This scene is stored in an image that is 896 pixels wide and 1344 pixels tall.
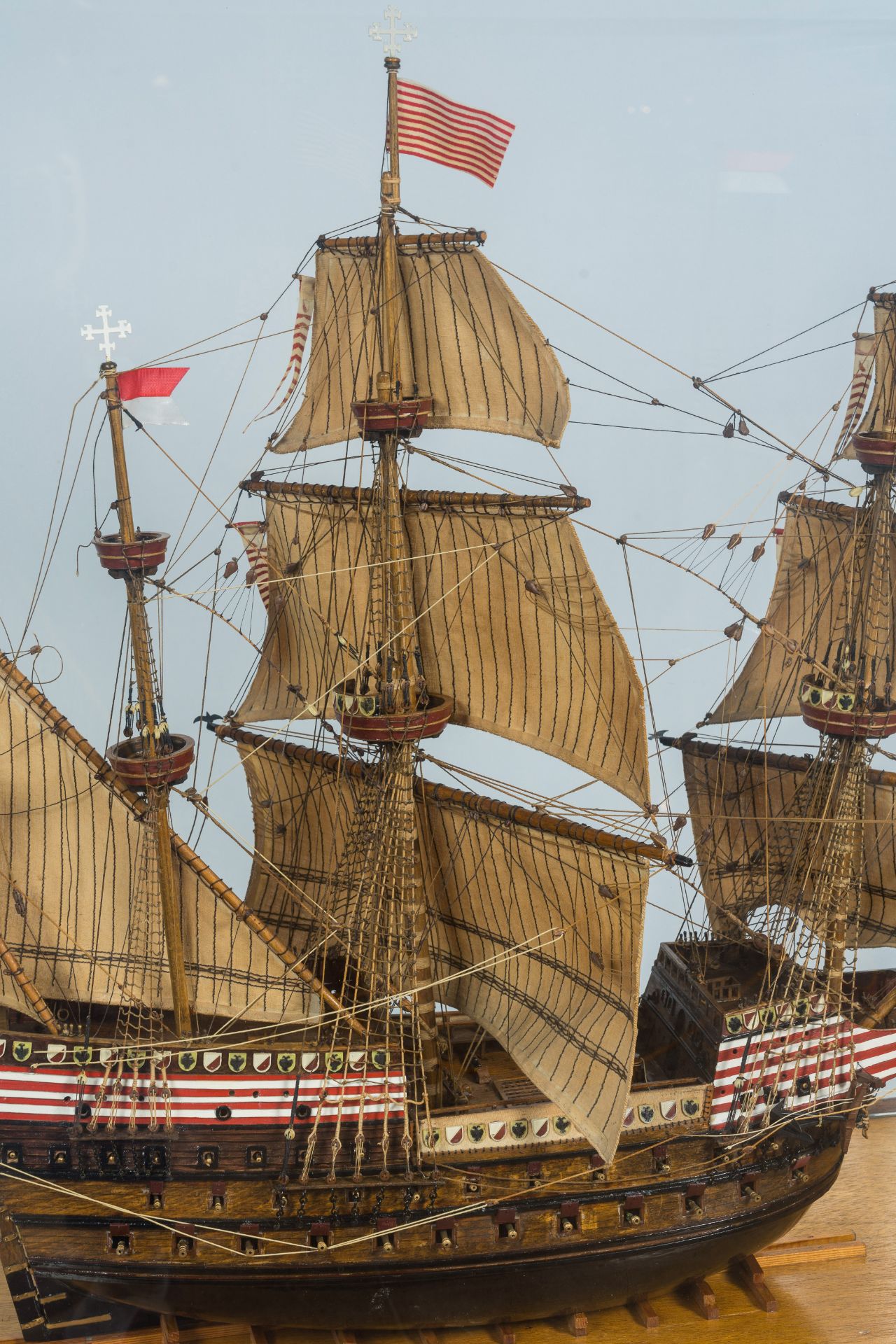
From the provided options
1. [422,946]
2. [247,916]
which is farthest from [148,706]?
[422,946]

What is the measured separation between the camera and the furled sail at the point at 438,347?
21.4ft

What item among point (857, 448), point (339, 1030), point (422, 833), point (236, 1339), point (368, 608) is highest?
point (857, 448)

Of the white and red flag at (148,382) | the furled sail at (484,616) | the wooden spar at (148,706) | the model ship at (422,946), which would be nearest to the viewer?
the wooden spar at (148,706)

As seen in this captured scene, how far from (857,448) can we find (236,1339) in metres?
5.20

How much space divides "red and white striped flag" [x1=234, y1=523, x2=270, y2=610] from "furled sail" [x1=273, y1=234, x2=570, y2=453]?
642 mm

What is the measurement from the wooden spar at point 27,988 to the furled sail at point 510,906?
4.35ft

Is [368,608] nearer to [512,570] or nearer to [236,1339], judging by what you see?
[512,570]

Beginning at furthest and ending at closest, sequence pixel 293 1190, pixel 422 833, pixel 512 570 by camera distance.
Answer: pixel 422 833, pixel 512 570, pixel 293 1190

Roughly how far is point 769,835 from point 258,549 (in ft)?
10.8

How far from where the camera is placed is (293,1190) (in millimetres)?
6477

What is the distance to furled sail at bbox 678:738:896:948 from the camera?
25.0 ft

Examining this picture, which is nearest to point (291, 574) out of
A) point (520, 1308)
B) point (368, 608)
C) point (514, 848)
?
point (368, 608)

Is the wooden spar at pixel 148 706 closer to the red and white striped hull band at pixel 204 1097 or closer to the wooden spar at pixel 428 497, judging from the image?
the red and white striped hull band at pixel 204 1097

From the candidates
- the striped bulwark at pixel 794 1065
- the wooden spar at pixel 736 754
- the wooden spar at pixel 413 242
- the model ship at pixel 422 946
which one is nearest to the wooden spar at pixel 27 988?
the model ship at pixel 422 946
